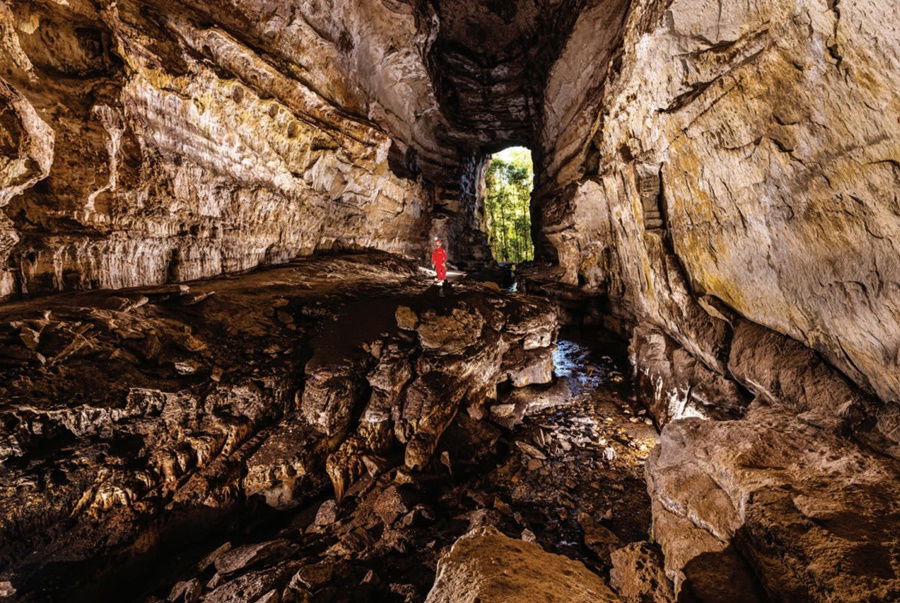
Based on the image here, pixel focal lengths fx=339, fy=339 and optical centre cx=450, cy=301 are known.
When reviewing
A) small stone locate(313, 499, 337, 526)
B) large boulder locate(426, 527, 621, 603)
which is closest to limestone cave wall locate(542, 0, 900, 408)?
large boulder locate(426, 527, 621, 603)

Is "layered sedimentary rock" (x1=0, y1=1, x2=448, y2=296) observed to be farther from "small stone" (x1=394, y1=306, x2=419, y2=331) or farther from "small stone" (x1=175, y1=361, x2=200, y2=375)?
"small stone" (x1=394, y1=306, x2=419, y2=331)

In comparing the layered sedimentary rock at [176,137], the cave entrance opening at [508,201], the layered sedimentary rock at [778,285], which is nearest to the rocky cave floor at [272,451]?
the layered sedimentary rock at [176,137]

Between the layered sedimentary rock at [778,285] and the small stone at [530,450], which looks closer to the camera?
the layered sedimentary rock at [778,285]

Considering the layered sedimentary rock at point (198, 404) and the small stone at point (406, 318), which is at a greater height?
the small stone at point (406, 318)

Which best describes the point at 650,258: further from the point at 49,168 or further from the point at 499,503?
the point at 49,168

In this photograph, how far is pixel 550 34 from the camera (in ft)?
56.0

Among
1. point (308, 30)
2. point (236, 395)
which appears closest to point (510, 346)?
point (236, 395)

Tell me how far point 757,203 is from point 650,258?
3548mm

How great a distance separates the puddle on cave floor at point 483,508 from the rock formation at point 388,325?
1.9 inches

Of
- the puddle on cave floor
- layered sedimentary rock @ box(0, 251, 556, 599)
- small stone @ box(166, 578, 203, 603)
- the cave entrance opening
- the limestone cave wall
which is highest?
the cave entrance opening

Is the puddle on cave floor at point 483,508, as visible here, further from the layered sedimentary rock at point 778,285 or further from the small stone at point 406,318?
the small stone at point 406,318

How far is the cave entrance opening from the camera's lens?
108 ft

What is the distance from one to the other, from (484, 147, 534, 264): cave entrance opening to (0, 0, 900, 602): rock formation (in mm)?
22041

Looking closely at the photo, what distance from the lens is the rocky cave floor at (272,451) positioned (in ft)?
12.1
